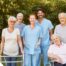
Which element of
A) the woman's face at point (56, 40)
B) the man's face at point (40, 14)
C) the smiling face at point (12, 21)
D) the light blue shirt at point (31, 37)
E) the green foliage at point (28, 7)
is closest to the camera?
the woman's face at point (56, 40)

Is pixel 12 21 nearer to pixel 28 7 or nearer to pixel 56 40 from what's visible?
pixel 56 40

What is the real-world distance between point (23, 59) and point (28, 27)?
75cm

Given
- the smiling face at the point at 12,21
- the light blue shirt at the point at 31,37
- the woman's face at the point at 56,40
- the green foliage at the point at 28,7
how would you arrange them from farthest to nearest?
the green foliage at the point at 28,7 < the light blue shirt at the point at 31,37 < the smiling face at the point at 12,21 < the woman's face at the point at 56,40

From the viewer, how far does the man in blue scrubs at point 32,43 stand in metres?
7.66

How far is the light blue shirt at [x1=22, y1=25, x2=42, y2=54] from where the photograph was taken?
25.1 ft

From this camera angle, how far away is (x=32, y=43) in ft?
25.2

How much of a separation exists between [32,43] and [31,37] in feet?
0.46

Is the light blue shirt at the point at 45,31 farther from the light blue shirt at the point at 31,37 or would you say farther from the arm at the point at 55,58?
the arm at the point at 55,58

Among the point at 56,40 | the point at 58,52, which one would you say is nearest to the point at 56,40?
the point at 56,40

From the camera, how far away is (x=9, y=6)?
15039 millimetres

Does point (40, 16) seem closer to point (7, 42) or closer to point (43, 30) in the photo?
point (43, 30)

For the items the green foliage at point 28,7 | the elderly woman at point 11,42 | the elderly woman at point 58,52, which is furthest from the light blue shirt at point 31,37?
the green foliage at point 28,7

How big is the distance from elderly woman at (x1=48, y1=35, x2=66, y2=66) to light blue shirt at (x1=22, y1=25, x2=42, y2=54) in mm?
564

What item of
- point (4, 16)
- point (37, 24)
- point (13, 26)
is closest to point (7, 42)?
point (13, 26)
